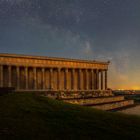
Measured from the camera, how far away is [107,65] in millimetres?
87875

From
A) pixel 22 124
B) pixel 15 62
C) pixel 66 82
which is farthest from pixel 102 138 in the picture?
pixel 66 82

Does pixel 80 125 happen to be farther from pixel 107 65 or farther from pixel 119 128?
pixel 107 65

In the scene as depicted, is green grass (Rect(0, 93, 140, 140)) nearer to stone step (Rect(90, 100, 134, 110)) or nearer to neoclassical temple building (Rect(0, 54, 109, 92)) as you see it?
stone step (Rect(90, 100, 134, 110))

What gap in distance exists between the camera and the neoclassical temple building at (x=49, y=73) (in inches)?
2562

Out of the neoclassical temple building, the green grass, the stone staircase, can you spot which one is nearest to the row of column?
the neoclassical temple building

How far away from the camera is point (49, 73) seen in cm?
7406

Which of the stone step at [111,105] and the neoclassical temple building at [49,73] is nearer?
the stone step at [111,105]

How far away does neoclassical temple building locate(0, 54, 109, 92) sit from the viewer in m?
65.1

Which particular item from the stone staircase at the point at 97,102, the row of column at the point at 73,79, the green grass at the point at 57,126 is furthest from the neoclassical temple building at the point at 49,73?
the green grass at the point at 57,126

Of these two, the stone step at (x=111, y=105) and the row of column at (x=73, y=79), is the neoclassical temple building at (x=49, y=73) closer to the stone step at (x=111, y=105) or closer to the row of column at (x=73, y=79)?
the row of column at (x=73, y=79)

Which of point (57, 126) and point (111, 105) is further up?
point (57, 126)

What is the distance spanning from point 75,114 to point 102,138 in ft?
19.6

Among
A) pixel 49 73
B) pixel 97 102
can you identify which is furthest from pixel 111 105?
pixel 49 73

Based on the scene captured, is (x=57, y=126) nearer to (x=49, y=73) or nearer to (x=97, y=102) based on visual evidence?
(x=97, y=102)
